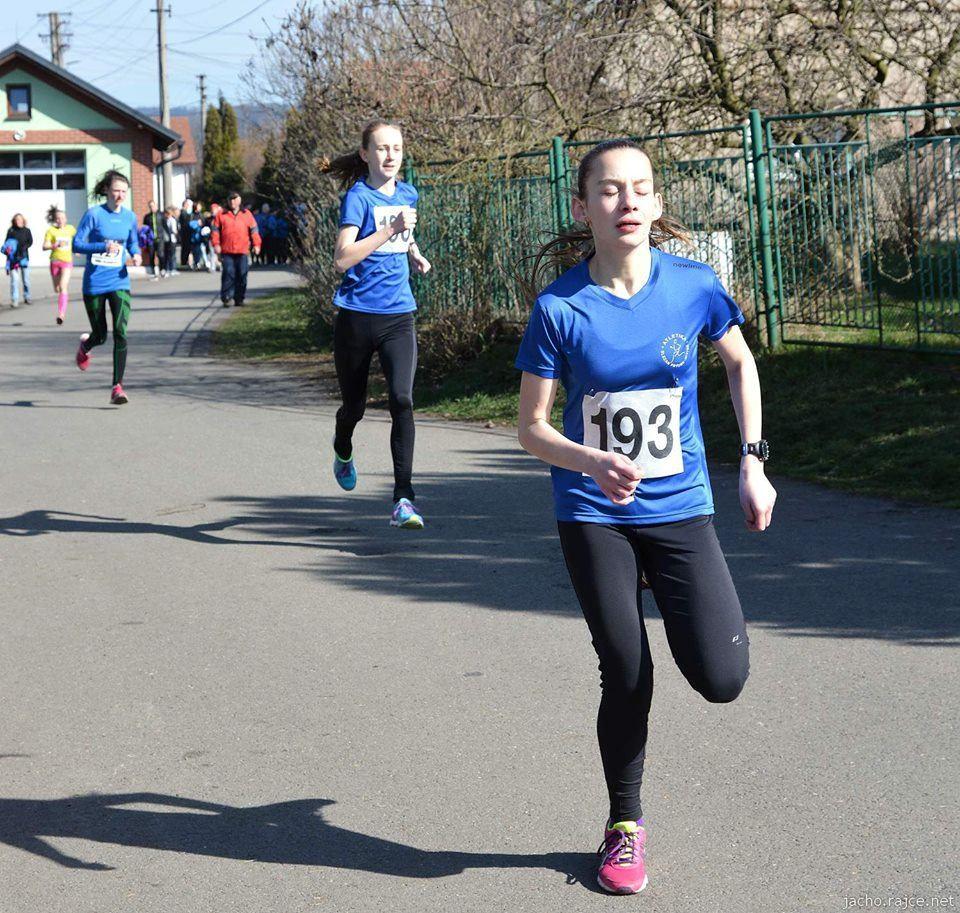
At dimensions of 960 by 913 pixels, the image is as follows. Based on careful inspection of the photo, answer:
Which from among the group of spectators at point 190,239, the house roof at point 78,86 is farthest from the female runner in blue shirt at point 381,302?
the house roof at point 78,86

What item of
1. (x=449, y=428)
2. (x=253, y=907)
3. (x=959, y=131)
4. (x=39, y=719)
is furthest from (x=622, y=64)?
(x=253, y=907)

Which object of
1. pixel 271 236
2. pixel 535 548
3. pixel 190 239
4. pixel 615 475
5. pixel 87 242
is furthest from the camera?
pixel 271 236

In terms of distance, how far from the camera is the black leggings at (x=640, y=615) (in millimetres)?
3814

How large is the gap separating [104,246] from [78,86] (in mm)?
40157

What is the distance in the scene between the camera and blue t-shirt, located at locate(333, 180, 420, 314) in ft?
26.5

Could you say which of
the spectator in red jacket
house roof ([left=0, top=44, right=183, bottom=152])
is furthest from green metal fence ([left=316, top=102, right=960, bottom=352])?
house roof ([left=0, top=44, right=183, bottom=152])

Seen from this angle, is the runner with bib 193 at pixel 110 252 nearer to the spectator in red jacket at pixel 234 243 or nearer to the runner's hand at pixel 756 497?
the runner's hand at pixel 756 497

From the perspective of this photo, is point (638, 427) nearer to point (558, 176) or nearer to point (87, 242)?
point (87, 242)

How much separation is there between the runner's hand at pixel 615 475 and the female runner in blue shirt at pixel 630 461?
0.11 m

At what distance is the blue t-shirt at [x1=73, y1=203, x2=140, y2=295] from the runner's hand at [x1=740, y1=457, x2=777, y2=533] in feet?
32.4

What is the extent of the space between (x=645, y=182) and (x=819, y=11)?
11.7m

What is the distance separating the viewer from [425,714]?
5.25 m

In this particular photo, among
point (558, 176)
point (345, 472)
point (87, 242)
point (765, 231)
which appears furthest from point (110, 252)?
point (765, 231)
